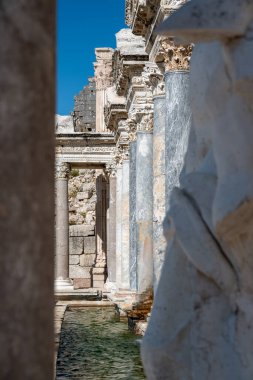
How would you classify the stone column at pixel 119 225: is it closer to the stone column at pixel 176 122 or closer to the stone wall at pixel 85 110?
the stone column at pixel 176 122

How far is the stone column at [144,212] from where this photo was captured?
56.6 feet

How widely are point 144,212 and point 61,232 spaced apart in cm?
1131

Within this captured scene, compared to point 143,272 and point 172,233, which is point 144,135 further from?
point 172,233

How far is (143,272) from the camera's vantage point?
17.3m

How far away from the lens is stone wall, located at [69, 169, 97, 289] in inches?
1427

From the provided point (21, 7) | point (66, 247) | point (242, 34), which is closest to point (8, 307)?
point (21, 7)

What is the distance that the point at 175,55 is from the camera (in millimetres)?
11758

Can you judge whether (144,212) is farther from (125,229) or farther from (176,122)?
(176,122)

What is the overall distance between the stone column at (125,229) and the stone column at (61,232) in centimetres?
526

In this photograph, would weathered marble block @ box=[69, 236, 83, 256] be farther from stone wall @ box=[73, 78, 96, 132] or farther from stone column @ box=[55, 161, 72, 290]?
stone column @ box=[55, 161, 72, 290]

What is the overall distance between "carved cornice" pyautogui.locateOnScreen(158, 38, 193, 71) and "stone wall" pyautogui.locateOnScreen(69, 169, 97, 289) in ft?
79.4

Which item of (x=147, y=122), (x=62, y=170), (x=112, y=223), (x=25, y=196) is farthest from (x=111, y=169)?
(x=25, y=196)

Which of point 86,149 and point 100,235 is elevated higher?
point 86,149

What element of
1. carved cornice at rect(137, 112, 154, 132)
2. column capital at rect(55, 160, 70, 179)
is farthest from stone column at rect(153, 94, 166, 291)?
column capital at rect(55, 160, 70, 179)
